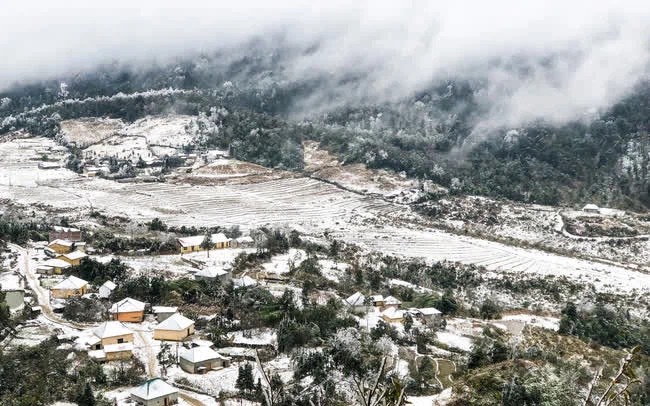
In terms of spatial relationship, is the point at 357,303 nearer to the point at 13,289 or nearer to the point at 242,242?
the point at 242,242

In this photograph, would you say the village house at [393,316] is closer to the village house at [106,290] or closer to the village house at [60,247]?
the village house at [106,290]

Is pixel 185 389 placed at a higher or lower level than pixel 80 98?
lower

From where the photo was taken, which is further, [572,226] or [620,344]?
[572,226]

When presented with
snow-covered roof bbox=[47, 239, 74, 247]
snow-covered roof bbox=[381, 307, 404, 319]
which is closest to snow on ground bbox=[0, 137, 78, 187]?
snow-covered roof bbox=[47, 239, 74, 247]

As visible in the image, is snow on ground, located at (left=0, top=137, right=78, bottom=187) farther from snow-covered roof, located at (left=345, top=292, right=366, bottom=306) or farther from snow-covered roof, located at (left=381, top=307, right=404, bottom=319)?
snow-covered roof, located at (left=381, top=307, right=404, bottom=319)

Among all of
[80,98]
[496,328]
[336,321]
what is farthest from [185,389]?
[80,98]

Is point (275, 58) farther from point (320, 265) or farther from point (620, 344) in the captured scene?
point (620, 344)
